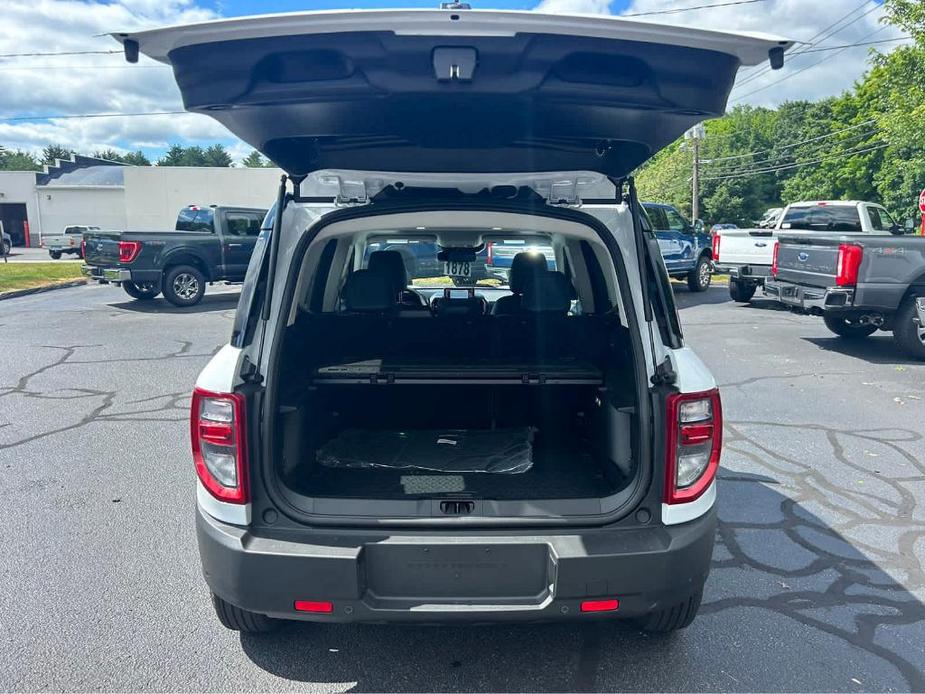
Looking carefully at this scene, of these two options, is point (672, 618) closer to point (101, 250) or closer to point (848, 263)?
point (848, 263)

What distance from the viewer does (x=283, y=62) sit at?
1919 mm

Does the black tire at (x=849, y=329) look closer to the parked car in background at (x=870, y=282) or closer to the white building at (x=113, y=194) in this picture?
the parked car in background at (x=870, y=282)

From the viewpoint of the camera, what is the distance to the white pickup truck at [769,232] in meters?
12.4

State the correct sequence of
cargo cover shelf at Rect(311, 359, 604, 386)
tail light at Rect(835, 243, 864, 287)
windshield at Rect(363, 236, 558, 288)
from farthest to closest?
tail light at Rect(835, 243, 864, 287) < windshield at Rect(363, 236, 558, 288) < cargo cover shelf at Rect(311, 359, 604, 386)

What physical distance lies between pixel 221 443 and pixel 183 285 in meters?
11.9

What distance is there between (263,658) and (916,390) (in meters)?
6.98

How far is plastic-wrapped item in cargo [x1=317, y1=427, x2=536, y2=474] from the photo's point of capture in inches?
121

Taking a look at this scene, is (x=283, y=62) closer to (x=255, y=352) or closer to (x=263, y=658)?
(x=255, y=352)

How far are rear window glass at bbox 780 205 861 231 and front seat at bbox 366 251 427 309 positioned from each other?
10.8 meters

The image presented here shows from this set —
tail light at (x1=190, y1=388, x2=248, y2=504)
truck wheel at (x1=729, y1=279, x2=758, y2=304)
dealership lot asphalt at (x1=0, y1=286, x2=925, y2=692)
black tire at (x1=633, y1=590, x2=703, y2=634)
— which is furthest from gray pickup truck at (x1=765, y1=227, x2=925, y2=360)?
tail light at (x1=190, y1=388, x2=248, y2=504)

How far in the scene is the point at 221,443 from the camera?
89.9 inches

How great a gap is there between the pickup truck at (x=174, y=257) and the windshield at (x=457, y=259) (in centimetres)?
856

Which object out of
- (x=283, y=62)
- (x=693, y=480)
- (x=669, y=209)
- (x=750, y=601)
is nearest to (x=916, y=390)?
(x=750, y=601)

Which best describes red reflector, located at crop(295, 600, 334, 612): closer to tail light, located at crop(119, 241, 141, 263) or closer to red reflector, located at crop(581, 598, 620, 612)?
red reflector, located at crop(581, 598, 620, 612)
